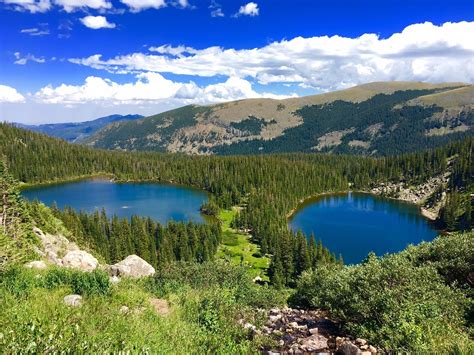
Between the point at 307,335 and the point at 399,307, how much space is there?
5.18m

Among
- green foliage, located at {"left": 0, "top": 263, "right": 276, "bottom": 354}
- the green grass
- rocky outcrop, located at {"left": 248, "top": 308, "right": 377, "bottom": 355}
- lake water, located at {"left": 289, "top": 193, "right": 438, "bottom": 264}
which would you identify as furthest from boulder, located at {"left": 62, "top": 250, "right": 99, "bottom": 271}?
lake water, located at {"left": 289, "top": 193, "right": 438, "bottom": 264}

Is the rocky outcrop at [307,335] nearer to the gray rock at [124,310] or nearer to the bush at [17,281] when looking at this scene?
the gray rock at [124,310]

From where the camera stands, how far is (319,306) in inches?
997

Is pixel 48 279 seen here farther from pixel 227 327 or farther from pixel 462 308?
pixel 462 308

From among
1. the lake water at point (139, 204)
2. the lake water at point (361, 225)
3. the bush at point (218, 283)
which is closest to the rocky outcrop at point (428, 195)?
the lake water at point (361, 225)

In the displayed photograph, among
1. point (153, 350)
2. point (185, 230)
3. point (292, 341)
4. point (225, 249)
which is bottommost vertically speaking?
point (225, 249)

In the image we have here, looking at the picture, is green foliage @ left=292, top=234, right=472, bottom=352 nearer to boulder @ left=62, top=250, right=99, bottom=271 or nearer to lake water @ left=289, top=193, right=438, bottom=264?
boulder @ left=62, top=250, right=99, bottom=271

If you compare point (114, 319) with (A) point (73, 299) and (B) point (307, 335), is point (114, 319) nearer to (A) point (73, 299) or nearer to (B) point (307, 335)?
(A) point (73, 299)

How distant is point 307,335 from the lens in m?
19.2

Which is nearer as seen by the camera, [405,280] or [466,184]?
[405,280]

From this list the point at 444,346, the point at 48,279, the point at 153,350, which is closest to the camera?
the point at 153,350

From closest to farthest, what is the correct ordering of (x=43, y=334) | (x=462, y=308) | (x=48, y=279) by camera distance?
1. (x=43, y=334)
2. (x=462, y=308)
3. (x=48, y=279)

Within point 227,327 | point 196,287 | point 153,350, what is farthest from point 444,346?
point 196,287

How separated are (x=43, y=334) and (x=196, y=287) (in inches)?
816
